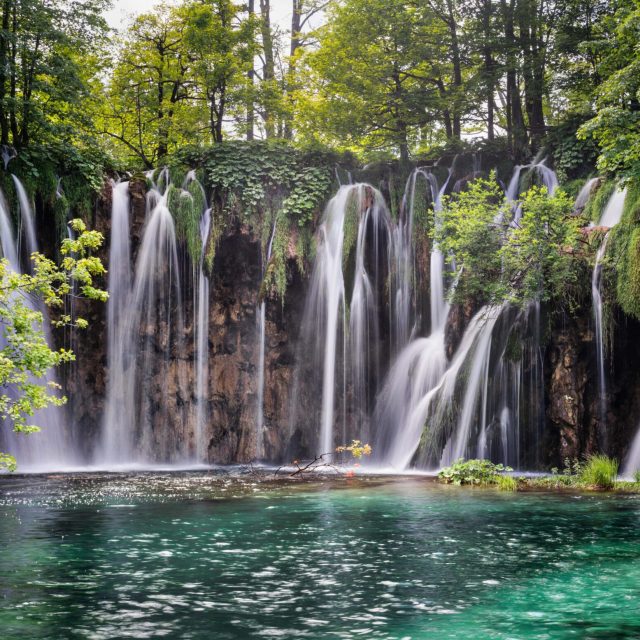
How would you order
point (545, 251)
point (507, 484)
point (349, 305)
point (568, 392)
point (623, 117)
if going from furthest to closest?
point (349, 305) < point (545, 251) < point (568, 392) < point (623, 117) < point (507, 484)

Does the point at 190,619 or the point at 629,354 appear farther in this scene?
the point at 629,354

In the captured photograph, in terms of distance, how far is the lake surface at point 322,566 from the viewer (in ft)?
21.4

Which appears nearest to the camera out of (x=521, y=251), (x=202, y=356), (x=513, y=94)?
(x=521, y=251)

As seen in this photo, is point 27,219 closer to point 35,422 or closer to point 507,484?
point 35,422

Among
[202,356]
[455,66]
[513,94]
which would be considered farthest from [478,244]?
[455,66]

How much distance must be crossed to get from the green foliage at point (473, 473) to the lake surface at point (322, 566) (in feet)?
6.89

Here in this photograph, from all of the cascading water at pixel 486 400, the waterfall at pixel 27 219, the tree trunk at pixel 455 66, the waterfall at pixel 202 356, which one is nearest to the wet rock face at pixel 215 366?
the waterfall at pixel 202 356

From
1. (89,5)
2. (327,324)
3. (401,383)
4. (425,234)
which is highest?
(89,5)

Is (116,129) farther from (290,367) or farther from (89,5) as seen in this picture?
(290,367)

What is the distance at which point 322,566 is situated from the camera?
8.63 metres

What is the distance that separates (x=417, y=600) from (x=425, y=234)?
734 inches

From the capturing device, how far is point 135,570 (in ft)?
27.7

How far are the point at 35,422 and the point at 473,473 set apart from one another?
43.7ft

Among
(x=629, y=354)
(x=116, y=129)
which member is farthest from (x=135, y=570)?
(x=116, y=129)
